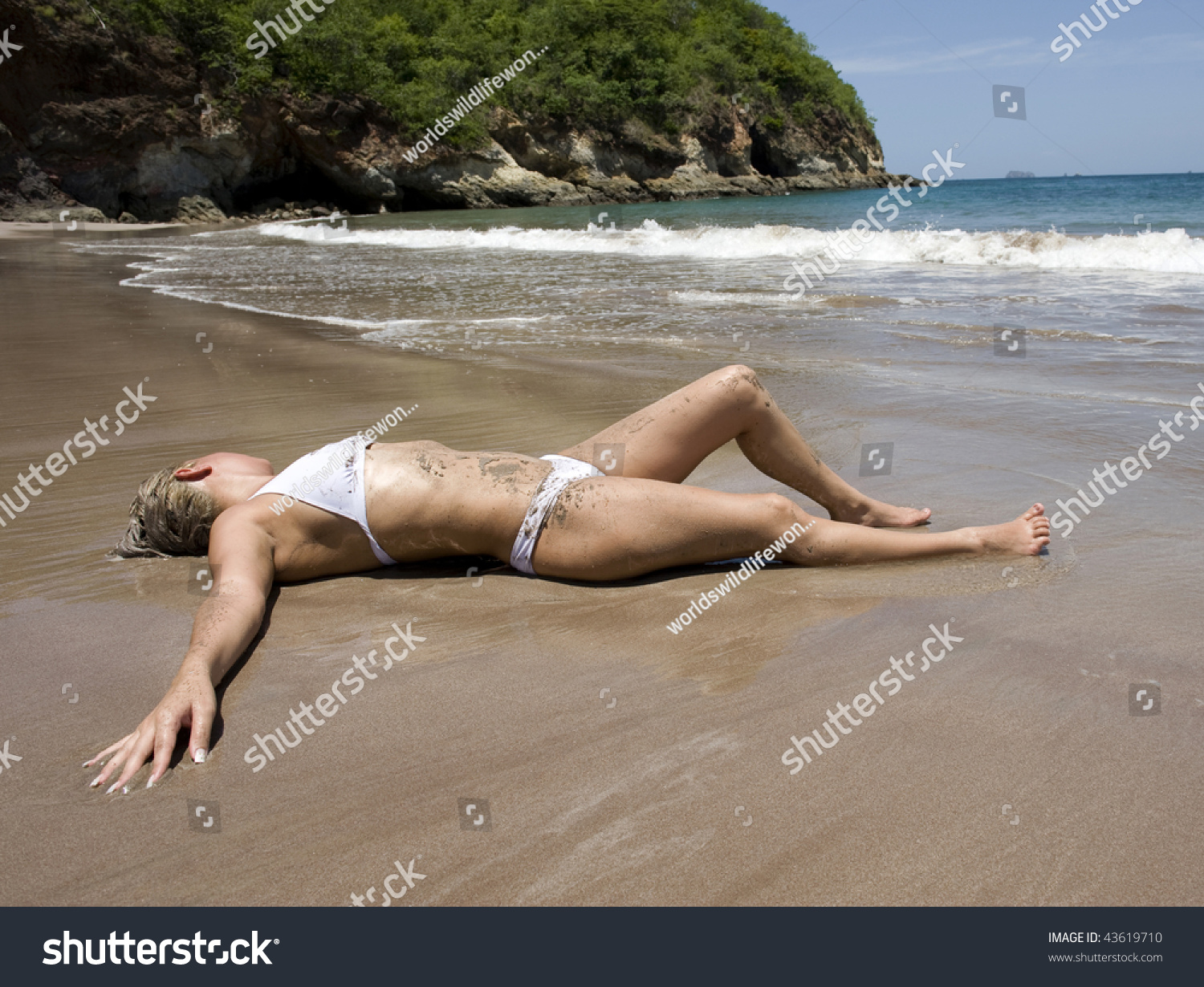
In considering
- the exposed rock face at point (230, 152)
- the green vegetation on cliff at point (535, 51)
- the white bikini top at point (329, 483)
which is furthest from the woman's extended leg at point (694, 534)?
the green vegetation on cliff at point (535, 51)

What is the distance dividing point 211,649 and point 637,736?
1160mm

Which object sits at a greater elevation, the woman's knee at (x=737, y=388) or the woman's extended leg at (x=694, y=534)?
the woman's knee at (x=737, y=388)

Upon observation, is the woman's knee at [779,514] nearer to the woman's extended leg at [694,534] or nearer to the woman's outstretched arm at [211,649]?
the woman's extended leg at [694,534]

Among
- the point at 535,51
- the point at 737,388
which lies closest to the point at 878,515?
the point at 737,388

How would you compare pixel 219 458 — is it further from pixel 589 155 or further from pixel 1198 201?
pixel 589 155

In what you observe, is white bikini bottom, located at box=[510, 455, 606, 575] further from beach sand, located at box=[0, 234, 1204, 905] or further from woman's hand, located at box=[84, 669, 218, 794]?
woman's hand, located at box=[84, 669, 218, 794]

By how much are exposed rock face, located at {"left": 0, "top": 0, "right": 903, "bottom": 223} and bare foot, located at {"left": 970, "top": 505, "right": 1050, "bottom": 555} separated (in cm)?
3919

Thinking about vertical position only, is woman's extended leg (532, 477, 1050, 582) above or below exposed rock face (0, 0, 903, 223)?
below

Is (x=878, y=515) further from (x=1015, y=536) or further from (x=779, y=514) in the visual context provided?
(x=779, y=514)

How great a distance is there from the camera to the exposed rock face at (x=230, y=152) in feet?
113

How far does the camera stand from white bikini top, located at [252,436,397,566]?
288cm

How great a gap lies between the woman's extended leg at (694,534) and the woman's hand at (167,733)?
3.75 feet

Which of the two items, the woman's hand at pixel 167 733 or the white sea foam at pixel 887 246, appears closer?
the woman's hand at pixel 167 733

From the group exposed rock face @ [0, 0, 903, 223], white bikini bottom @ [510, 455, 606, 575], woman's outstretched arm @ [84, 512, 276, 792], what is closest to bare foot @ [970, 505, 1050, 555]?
white bikini bottom @ [510, 455, 606, 575]
